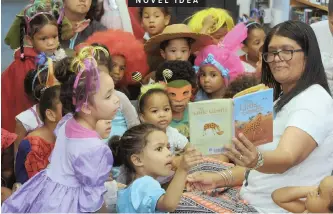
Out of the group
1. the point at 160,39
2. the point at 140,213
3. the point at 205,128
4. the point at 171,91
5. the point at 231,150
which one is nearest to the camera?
the point at 231,150

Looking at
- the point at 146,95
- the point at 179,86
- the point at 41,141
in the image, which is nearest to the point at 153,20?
the point at 179,86

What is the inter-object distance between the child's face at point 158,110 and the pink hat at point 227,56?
51 centimetres

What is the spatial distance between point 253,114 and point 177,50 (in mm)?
1547

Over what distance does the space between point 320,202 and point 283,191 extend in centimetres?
15

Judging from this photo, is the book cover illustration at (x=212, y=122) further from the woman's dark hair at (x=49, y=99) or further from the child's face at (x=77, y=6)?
the child's face at (x=77, y=6)

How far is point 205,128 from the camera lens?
1.96 meters

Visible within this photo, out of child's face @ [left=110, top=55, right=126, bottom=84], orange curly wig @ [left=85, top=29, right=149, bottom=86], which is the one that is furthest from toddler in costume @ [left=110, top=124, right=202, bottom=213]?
orange curly wig @ [left=85, top=29, right=149, bottom=86]

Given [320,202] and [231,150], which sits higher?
[231,150]

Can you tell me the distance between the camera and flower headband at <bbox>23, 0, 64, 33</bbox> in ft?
10.5

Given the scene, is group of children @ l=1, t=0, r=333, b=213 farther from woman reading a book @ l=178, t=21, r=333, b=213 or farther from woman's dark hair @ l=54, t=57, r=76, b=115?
woman reading a book @ l=178, t=21, r=333, b=213

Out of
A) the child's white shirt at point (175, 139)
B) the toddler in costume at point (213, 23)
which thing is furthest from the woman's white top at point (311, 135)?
the toddler in costume at point (213, 23)

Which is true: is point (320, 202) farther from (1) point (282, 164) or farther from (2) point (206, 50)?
(2) point (206, 50)

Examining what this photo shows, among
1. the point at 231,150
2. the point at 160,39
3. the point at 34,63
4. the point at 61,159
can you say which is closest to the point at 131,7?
the point at 160,39

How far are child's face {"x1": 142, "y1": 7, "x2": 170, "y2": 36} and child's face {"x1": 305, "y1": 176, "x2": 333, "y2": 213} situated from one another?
188 cm
